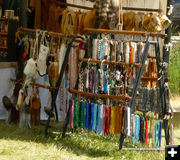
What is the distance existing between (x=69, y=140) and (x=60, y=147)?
0.37m

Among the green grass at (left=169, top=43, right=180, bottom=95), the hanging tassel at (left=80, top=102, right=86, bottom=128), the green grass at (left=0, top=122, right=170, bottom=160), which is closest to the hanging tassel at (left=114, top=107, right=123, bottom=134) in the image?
the green grass at (left=0, top=122, right=170, bottom=160)

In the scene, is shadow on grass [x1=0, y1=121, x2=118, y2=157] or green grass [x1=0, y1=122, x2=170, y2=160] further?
shadow on grass [x1=0, y1=121, x2=118, y2=157]

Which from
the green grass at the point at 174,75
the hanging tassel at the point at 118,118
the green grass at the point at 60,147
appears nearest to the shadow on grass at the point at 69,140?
the green grass at the point at 60,147

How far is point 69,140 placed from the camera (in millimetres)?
6410

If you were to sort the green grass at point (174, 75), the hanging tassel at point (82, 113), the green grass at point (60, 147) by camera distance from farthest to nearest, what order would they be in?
1. the green grass at point (174, 75)
2. the hanging tassel at point (82, 113)
3. the green grass at point (60, 147)

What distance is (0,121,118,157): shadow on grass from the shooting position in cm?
599

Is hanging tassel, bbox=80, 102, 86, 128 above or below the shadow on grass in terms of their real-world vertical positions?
above

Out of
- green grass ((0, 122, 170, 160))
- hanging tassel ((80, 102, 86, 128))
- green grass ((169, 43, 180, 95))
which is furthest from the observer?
green grass ((169, 43, 180, 95))

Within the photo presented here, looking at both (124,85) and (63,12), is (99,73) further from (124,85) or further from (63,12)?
(63,12)

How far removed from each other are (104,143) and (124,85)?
903mm

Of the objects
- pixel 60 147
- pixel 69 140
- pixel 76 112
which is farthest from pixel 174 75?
pixel 60 147

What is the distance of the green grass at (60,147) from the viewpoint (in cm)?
575

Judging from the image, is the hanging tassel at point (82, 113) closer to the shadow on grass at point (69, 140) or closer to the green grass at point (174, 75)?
the shadow on grass at point (69, 140)

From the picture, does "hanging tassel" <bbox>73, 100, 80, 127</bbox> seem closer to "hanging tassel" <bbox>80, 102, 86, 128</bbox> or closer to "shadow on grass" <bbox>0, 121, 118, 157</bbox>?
"hanging tassel" <bbox>80, 102, 86, 128</bbox>
